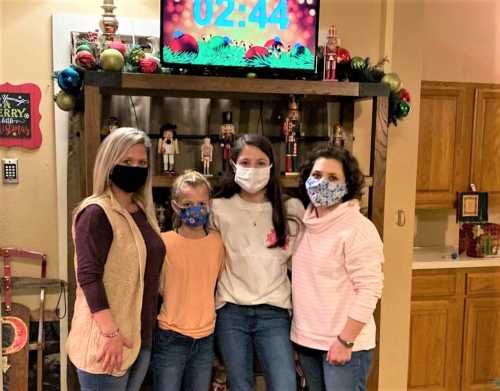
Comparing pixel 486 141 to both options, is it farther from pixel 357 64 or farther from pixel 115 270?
pixel 115 270

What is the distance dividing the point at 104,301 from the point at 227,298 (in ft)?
1.73

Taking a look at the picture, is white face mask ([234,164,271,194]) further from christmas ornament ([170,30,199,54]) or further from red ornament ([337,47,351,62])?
red ornament ([337,47,351,62])

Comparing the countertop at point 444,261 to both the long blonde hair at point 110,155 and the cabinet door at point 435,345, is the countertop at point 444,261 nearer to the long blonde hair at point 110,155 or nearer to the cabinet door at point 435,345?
the cabinet door at point 435,345

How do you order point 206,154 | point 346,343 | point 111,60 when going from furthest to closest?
1. point 206,154
2. point 111,60
3. point 346,343

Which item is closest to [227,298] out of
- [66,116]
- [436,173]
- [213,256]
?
[213,256]

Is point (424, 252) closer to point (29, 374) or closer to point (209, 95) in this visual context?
point (209, 95)

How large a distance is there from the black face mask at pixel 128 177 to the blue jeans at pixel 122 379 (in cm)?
53

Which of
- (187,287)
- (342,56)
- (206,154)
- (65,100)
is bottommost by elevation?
(187,287)

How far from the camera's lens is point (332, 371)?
184 cm

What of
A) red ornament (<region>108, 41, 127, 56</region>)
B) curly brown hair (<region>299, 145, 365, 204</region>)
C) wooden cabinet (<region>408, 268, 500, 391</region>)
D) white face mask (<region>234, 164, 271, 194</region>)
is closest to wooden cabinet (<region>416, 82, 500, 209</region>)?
wooden cabinet (<region>408, 268, 500, 391</region>)

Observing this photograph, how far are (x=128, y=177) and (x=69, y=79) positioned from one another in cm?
64

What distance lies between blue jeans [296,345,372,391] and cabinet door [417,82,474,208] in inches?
66.4

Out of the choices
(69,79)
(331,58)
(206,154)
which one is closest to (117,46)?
(69,79)

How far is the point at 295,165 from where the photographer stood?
8.58 feet
